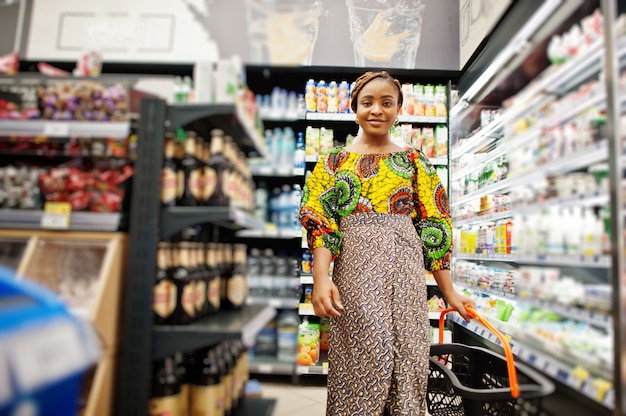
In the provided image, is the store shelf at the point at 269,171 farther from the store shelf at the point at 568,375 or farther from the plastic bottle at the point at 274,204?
the store shelf at the point at 568,375

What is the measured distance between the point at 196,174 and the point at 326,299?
70 cm

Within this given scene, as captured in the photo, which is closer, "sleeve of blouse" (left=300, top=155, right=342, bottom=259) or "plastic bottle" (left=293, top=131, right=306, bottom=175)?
"sleeve of blouse" (left=300, top=155, right=342, bottom=259)

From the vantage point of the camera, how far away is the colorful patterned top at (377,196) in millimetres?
1797

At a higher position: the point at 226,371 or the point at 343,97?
the point at 343,97

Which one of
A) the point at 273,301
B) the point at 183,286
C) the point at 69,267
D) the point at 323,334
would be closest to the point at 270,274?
the point at 273,301

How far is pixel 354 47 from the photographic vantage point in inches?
145

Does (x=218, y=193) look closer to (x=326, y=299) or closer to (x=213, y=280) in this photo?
(x=213, y=280)

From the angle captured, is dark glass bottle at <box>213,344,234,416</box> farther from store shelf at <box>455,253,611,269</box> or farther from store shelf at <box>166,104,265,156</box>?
store shelf at <box>455,253,611,269</box>

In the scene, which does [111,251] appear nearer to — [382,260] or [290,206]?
[290,206]

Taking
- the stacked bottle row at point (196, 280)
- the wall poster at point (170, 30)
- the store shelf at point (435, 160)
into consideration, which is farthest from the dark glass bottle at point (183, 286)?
the store shelf at point (435, 160)

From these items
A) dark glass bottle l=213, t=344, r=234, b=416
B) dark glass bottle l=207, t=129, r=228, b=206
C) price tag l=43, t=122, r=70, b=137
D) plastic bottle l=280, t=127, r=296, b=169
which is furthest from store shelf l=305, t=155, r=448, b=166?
price tag l=43, t=122, r=70, b=137

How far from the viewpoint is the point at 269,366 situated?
1.54m

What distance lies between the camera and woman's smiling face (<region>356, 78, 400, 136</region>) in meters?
1.85

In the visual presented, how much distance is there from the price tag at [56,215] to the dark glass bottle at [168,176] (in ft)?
1.15
